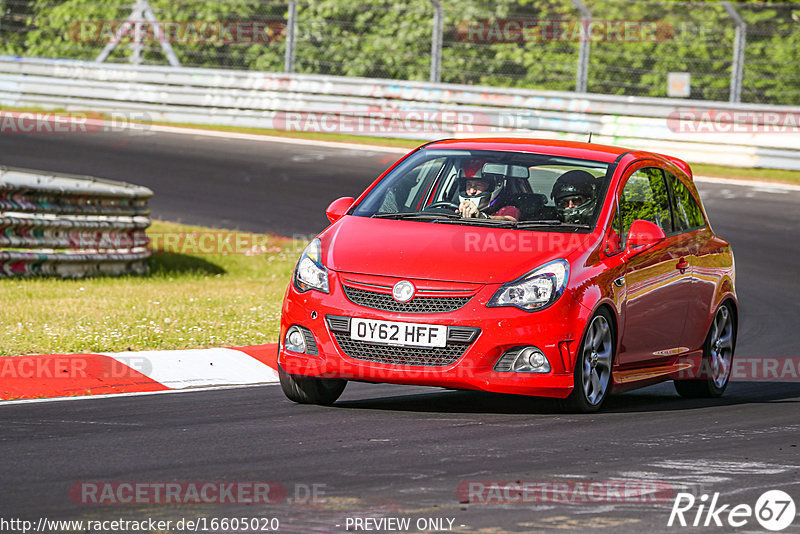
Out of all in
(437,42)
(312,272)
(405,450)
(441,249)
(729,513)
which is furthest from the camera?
(437,42)

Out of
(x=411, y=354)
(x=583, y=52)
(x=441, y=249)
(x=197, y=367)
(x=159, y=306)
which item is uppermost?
(x=583, y=52)

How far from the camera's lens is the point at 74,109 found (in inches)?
1092

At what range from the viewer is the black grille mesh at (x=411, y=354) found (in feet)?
25.7

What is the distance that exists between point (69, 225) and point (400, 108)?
1227 centimetres

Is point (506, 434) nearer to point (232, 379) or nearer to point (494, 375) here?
point (494, 375)

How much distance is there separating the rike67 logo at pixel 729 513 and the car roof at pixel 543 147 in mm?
3446

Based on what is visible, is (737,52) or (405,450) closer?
(405,450)

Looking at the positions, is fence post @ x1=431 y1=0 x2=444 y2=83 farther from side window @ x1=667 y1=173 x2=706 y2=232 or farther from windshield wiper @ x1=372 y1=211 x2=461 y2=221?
windshield wiper @ x1=372 y1=211 x2=461 y2=221

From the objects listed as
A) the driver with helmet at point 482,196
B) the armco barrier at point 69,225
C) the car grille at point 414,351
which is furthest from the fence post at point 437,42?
the car grille at point 414,351

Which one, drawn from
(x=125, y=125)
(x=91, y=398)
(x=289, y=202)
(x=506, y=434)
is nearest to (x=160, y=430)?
(x=91, y=398)

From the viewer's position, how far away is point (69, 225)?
544 inches

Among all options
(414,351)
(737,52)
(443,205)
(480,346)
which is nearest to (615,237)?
(443,205)

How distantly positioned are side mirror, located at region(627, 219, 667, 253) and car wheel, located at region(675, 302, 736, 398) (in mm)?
1341

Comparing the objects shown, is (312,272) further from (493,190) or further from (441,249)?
(493,190)
